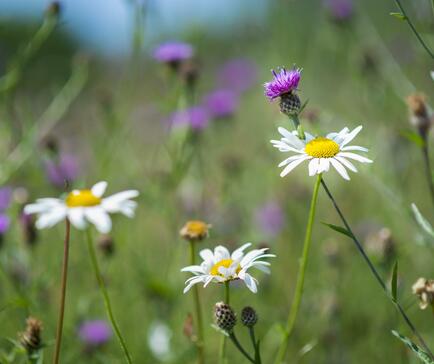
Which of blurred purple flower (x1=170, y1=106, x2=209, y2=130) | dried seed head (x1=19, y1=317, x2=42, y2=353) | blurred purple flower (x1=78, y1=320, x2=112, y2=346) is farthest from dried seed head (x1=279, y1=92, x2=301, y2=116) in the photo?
blurred purple flower (x1=170, y1=106, x2=209, y2=130)

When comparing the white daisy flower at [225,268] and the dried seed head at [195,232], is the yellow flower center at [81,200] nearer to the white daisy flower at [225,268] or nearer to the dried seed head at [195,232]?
the white daisy flower at [225,268]

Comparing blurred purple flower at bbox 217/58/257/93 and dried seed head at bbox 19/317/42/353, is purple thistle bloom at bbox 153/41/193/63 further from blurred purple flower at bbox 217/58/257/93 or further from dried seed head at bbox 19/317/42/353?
blurred purple flower at bbox 217/58/257/93

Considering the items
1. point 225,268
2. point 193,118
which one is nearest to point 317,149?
point 225,268

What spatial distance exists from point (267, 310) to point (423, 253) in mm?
647

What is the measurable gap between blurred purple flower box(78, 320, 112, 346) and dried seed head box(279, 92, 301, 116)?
43.5 inches

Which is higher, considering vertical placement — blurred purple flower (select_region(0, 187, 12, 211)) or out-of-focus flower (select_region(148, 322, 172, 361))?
blurred purple flower (select_region(0, 187, 12, 211))

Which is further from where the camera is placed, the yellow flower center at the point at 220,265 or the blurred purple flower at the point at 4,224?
the blurred purple flower at the point at 4,224

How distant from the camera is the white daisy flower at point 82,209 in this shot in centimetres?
98

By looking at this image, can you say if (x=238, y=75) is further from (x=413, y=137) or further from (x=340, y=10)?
(x=413, y=137)

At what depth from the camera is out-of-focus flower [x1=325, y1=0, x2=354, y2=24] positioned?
2900 millimetres

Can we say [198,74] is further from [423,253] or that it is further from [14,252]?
[423,253]

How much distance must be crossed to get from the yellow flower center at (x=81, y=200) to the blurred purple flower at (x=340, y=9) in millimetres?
2109

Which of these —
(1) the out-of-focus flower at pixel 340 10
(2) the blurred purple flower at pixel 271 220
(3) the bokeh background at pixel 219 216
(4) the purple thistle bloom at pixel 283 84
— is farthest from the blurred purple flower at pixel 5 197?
(1) the out-of-focus flower at pixel 340 10

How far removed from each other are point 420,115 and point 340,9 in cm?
152
